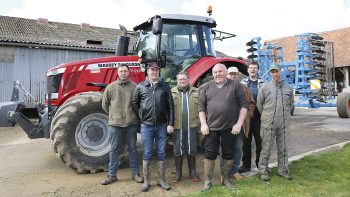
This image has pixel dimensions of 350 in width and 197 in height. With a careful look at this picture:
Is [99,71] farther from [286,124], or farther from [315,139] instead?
[315,139]

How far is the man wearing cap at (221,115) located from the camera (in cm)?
421

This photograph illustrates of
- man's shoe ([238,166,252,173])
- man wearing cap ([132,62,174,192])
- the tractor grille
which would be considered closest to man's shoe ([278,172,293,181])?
man's shoe ([238,166,252,173])

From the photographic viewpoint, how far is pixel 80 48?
1662 centimetres

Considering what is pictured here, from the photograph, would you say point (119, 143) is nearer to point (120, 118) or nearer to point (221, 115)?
point (120, 118)

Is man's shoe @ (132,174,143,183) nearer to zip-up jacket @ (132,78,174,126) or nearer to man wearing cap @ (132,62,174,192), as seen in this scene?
man wearing cap @ (132,62,174,192)

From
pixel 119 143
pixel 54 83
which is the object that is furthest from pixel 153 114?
pixel 54 83

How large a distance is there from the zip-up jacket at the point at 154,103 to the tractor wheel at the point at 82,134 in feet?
3.08

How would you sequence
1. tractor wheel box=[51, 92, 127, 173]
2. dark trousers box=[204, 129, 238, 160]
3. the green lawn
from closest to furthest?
the green lawn, dark trousers box=[204, 129, 238, 160], tractor wheel box=[51, 92, 127, 173]

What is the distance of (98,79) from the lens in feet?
18.9

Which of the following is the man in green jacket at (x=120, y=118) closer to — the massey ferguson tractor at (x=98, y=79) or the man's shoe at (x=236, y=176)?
the massey ferguson tractor at (x=98, y=79)

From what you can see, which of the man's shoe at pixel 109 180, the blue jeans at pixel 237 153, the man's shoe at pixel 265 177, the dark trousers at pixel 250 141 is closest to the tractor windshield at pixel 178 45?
the dark trousers at pixel 250 141

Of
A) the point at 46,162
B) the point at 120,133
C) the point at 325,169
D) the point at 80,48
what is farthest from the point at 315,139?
the point at 80,48

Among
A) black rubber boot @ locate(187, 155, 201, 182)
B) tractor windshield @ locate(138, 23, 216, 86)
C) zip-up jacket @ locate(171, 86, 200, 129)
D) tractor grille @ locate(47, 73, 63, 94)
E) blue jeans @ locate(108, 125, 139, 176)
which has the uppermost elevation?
tractor windshield @ locate(138, 23, 216, 86)

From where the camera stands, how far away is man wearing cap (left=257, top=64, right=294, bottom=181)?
4703mm
